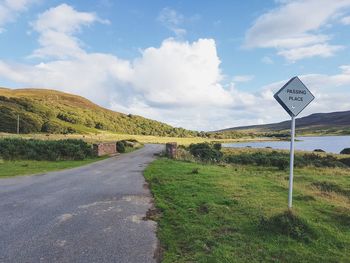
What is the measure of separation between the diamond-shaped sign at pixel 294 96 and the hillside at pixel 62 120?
68650mm

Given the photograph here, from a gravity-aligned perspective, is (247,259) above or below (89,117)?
below

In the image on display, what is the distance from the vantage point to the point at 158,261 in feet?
19.9

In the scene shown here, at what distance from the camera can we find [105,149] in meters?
36.2

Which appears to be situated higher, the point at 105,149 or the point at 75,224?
the point at 105,149

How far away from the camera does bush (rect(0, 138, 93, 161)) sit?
27802 mm

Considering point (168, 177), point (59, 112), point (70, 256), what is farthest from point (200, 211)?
point (59, 112)

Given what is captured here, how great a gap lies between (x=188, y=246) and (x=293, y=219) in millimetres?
2513

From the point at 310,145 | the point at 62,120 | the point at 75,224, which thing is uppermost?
the point at 62,120

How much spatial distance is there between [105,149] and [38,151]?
27.1 feet

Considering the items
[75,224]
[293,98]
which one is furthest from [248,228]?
[75,224]

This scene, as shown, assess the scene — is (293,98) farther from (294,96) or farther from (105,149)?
(105,149)

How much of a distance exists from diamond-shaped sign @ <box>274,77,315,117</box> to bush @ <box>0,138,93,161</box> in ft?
75.6

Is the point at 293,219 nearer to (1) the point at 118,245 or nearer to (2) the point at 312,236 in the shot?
(2) the point at 312,236

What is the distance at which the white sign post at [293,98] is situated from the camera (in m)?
8.79
